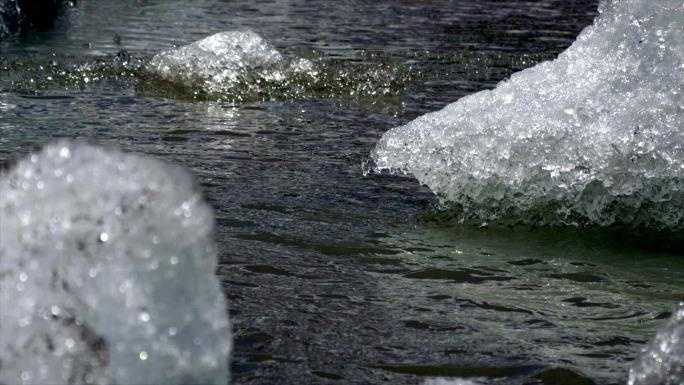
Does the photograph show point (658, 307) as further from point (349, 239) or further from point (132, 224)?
point (132, 224)

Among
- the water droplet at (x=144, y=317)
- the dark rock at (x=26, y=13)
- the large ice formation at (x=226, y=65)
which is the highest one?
the water droplet at (x=144, y=317)

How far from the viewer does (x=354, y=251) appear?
4.74 m

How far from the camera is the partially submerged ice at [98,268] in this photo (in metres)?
2.59

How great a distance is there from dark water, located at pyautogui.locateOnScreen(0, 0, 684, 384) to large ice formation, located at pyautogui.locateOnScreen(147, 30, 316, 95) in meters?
0.33

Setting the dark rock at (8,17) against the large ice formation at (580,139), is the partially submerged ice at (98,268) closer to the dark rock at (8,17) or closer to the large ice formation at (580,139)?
the large ice formation at (580,139)

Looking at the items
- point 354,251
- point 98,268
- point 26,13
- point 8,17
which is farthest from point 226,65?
point 98,268

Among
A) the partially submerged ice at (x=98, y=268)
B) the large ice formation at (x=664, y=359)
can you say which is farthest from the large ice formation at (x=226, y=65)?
the partially submerged ice at (x=98, y=268)

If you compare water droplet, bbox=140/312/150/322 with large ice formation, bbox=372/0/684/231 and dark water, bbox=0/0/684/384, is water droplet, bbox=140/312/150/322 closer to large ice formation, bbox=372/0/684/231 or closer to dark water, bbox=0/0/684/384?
dark water, bbox=0/0/684/384

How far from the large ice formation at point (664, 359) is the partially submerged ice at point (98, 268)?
117 centimetres

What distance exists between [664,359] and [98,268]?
1.44 m

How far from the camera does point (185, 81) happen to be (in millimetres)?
8883

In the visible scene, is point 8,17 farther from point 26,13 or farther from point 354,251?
point 354,251

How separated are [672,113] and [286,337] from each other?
2023mm

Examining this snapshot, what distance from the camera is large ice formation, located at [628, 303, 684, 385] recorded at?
297 cm
